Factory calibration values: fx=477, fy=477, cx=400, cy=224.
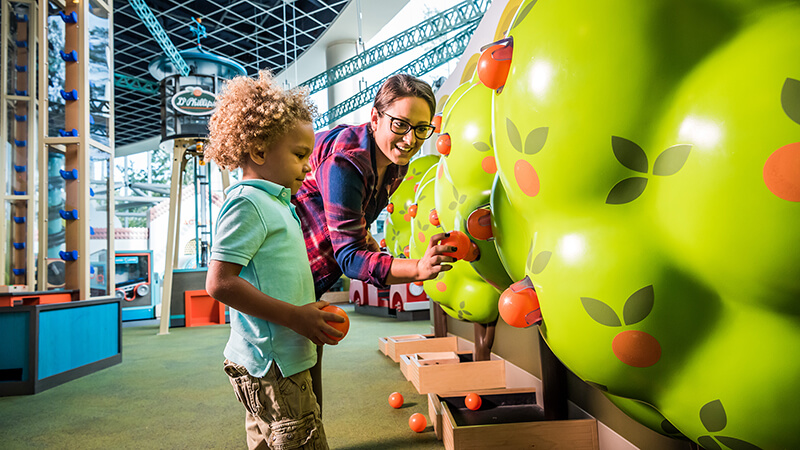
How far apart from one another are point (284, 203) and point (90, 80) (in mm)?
4173

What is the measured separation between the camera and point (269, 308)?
914mm

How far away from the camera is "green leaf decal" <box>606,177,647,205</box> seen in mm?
602

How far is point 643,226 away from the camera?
0.60 meters

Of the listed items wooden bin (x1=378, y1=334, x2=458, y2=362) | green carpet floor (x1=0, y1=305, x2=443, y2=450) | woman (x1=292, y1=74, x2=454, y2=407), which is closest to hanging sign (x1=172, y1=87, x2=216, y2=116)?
green carpet floor (x1=0, y1=305, x2=443, y2=450)

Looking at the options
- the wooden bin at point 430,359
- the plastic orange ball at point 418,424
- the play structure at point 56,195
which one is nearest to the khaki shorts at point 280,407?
the plastic orange ball at point 418,424

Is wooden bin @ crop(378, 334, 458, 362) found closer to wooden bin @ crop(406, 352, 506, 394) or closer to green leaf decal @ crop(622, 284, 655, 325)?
wooden bin @ crop(406, 352, 506, 394)

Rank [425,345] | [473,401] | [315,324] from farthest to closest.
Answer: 1. [425,345]
2. [473,401]
3. [315,324]

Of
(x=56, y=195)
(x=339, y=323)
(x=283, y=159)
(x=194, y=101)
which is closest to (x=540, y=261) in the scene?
(x=339, y=323)

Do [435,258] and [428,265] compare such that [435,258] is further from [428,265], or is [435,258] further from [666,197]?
[666,197]

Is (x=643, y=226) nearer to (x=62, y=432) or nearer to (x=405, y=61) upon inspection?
(x=62, y=432)

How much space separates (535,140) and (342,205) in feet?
2.35

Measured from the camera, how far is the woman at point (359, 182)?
1.26 m

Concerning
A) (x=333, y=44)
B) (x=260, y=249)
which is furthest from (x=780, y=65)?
(x=333, y=44)

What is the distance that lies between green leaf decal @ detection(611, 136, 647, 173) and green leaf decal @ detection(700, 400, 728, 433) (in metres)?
0.30
